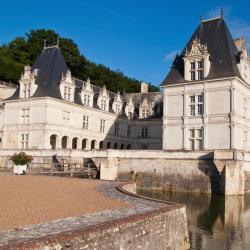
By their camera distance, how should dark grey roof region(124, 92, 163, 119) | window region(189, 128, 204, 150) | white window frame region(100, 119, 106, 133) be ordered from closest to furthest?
1. window region(189, 128, 204, 150)
2. white window frame region(100, 119, 106, 133)
3. dark grey roof region(124, 92, 163, 119)

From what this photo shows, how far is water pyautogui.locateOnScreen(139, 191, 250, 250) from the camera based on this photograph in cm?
1280

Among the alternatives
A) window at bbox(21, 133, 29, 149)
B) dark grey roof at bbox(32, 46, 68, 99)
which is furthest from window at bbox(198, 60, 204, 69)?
window at bbox(21, 133, 29, 149)

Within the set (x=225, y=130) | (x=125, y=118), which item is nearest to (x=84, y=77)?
(x=125, y=118)

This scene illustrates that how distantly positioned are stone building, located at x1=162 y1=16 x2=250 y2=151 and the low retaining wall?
64.9 feet

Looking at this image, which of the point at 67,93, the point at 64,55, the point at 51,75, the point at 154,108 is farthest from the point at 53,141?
the point at 64,55

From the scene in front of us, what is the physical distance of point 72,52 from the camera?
65.2 metres

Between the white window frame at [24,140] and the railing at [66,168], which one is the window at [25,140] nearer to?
the white window frame at [24,140]

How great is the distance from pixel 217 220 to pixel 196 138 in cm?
1563

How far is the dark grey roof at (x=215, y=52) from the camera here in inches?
1260

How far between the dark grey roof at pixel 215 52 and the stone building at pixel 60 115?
10774 mm

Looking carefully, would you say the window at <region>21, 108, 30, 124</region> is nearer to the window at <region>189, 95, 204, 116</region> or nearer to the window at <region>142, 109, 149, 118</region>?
the window at <region>142, 109, 149, 118</region>

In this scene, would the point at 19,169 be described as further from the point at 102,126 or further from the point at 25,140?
the point at 102,126

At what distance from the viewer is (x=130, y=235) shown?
880cm

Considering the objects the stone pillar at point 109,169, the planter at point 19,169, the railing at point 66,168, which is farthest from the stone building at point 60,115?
the planter at point 19,169
